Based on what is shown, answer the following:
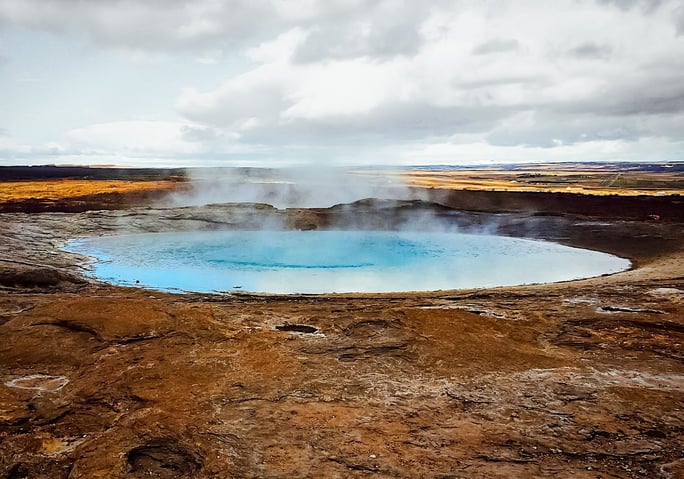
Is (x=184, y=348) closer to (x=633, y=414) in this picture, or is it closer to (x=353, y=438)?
(x=353, y=438)

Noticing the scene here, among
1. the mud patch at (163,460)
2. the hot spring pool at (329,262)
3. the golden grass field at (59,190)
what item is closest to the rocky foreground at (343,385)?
the mud patch at (163,460)

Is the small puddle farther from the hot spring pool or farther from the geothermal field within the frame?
the hot spring pool

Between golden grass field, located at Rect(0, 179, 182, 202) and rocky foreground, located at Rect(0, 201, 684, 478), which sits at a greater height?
golden grass field, located at Rect(0, 179, 182, 202)

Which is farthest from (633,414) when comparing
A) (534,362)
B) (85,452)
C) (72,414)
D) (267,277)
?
(267,277)

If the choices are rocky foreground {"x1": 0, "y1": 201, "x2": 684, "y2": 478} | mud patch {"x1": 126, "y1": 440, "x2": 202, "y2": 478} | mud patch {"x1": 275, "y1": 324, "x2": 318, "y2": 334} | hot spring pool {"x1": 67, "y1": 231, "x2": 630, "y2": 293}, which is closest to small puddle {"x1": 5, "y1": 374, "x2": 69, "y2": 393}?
rocky foreground {"x1": 0, "y1": 201, "x2": 684, "y2": 478}

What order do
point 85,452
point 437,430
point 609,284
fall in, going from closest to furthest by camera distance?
point 85,452, point 437,430, point 609,284

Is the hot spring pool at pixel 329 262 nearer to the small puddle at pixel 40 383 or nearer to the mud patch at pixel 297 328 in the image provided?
the mud patch at pixel 297 328
